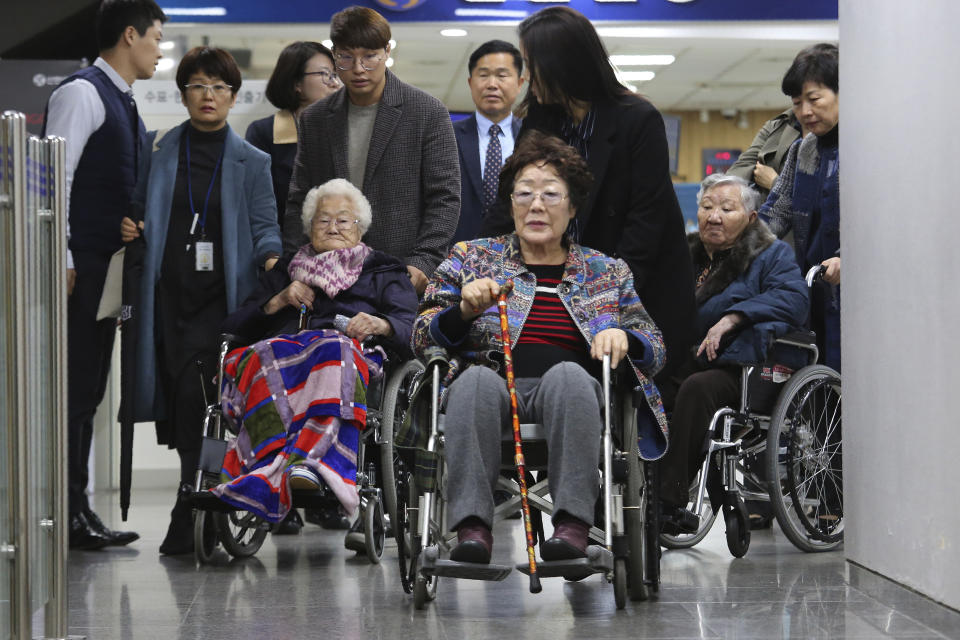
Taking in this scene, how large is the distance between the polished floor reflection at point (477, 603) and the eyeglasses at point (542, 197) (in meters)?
0.97

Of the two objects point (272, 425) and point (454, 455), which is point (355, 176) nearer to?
point (272, 425)

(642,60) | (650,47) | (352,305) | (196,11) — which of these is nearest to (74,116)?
(352,305)

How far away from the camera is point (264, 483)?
362 cm

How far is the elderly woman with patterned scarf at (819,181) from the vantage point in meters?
4.46

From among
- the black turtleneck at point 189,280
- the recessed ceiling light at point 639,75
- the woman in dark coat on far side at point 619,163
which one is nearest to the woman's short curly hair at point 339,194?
the black turtleneck at point 189,280

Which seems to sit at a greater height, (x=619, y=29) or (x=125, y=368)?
(x=619, y=29)

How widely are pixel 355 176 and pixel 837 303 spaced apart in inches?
65.6

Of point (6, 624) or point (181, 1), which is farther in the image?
point (181, 1)

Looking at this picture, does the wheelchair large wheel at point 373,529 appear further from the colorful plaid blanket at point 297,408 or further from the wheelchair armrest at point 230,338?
the wheelchair armrest at point 230,338

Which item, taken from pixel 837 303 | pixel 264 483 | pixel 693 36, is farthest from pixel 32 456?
pixel 693 36

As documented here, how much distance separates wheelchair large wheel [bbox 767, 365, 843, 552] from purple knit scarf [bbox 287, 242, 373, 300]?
137 cm

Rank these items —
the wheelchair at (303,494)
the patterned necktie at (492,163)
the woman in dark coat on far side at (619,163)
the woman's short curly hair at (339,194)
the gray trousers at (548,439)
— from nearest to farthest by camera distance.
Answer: the gray trousers at (548,439) → the woman in dark coat on far side at (619,163) → the wheelchair at (303,494) → the woman's short curly hair at (339,194) → the patterned necktie at (492,163)

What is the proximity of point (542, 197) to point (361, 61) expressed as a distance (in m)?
1.38

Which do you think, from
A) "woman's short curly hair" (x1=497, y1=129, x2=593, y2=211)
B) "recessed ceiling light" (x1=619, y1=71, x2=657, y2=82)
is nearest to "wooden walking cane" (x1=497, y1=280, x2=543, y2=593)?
"woman's short curly hair" (x1=497, y1=129, x2=593, y2=211)
